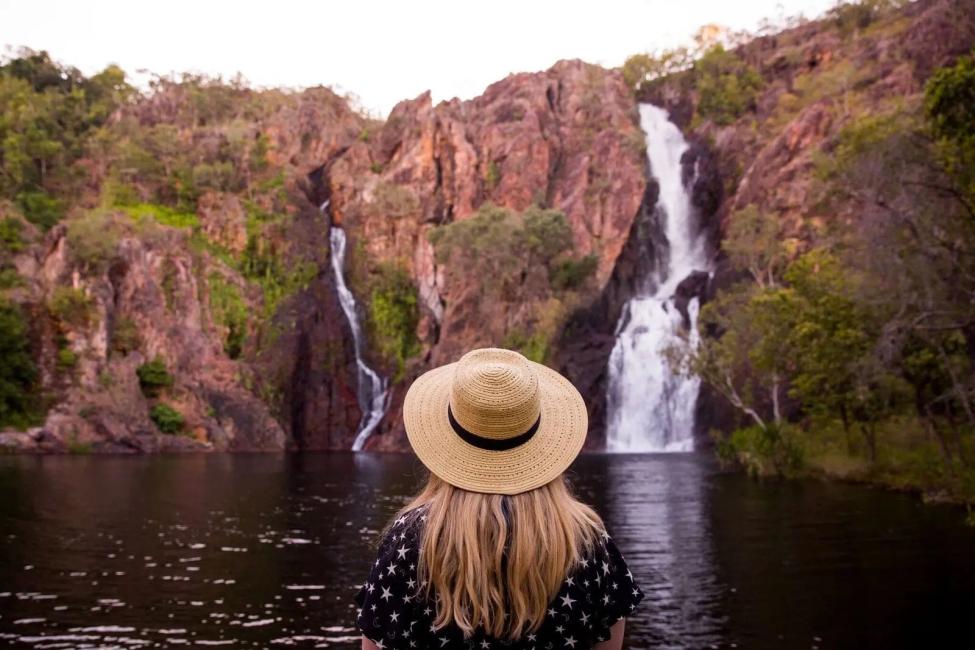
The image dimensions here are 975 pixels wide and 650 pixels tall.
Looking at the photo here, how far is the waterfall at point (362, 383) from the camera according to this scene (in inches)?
2790

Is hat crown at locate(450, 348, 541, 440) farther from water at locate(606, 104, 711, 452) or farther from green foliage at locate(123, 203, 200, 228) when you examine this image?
green foliage at locate(123, 203, 200, 228)

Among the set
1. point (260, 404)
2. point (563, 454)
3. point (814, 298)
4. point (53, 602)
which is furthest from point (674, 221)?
point (563, 454)

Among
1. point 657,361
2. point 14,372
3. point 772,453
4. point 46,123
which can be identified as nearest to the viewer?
point 772,453

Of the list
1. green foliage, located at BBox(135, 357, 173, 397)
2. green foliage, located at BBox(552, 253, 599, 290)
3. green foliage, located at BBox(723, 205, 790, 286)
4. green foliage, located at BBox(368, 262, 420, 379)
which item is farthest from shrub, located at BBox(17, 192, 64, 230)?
green foliage, located at BBox(723, 205, 790, 286)

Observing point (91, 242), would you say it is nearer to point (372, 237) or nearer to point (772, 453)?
point (372, 237)

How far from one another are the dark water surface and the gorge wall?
31528mm

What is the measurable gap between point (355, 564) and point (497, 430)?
1660 centimetres

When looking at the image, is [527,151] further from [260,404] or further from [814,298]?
[814,298]

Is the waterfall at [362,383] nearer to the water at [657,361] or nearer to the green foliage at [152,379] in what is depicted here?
the green foliage at [152,379]

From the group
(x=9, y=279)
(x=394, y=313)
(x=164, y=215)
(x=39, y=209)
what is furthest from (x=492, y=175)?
(x=9, y=279)

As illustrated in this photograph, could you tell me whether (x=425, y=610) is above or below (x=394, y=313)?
below

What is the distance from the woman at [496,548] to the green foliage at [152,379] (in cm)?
6628

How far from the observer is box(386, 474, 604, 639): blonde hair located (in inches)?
125

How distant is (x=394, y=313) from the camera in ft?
255
